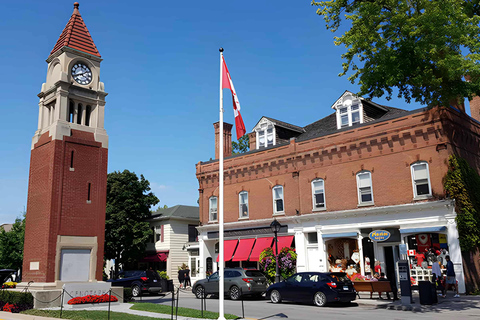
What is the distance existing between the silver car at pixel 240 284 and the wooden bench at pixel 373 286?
16.9 ft

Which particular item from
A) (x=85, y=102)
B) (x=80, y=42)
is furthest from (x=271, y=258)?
(x=80, y=42)

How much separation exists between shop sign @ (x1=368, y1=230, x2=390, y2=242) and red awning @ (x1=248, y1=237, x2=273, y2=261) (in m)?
7.73

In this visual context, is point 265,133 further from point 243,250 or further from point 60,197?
point 60,197

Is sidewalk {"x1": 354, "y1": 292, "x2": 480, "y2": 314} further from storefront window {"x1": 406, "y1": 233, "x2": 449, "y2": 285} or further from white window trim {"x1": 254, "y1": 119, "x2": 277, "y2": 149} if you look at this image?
white window trim {"x1": 254, "y1": 119, "x2": 277, "y2": 149}

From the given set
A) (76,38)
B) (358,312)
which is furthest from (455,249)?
(76,38)

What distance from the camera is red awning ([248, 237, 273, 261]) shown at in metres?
31.0

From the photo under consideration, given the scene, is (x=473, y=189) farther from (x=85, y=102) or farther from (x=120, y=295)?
(x=85, y=102)

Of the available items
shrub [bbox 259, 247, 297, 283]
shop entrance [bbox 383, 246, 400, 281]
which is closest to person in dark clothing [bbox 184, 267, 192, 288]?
shrub [bbox 259, 247, 297, 283]

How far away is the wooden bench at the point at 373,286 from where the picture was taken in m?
20.5

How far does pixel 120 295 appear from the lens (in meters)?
21.9

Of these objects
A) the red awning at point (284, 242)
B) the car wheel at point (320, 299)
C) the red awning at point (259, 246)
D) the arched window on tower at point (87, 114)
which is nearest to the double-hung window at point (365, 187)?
the red awning at point (284, 242)

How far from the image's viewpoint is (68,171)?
70.9ft

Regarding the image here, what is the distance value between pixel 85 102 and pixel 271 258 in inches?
617

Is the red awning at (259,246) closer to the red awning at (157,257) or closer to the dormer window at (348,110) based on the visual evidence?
the dormer window at (348,110)
